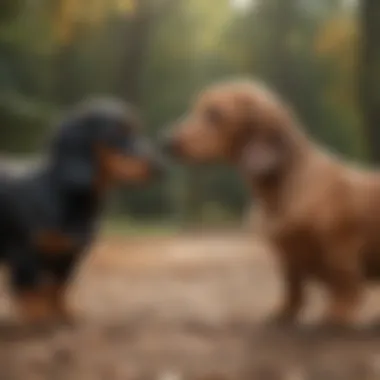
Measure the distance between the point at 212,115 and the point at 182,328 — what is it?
262 millimetres

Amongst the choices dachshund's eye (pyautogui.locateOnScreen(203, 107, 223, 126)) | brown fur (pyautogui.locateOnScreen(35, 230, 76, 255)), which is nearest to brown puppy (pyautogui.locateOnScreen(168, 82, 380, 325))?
dachshund's eye (pyautogui.locateOnScreen(203, 107, 223, 126))

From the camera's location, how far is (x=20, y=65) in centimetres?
110

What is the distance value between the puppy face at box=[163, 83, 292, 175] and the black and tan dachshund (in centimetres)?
6

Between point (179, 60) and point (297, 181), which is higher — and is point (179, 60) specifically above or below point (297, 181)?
above

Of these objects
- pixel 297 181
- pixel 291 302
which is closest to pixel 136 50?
pixel 297 181

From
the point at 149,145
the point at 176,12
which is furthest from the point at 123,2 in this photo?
the point at 149,145

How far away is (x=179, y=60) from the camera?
1.11 meters

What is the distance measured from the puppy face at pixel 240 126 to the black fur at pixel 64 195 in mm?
67

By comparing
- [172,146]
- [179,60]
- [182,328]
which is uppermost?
[179,60]

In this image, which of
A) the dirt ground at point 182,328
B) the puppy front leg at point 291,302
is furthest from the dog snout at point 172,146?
the puppy front leg at point 291,302

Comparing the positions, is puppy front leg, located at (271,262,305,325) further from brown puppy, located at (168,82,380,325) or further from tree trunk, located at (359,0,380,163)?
tree trunk, located at (359,0,380,163)

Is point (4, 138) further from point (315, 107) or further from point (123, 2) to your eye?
point (315, 107)

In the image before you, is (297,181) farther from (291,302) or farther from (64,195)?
(64,195)

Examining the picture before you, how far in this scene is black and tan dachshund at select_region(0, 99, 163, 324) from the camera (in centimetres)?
108
